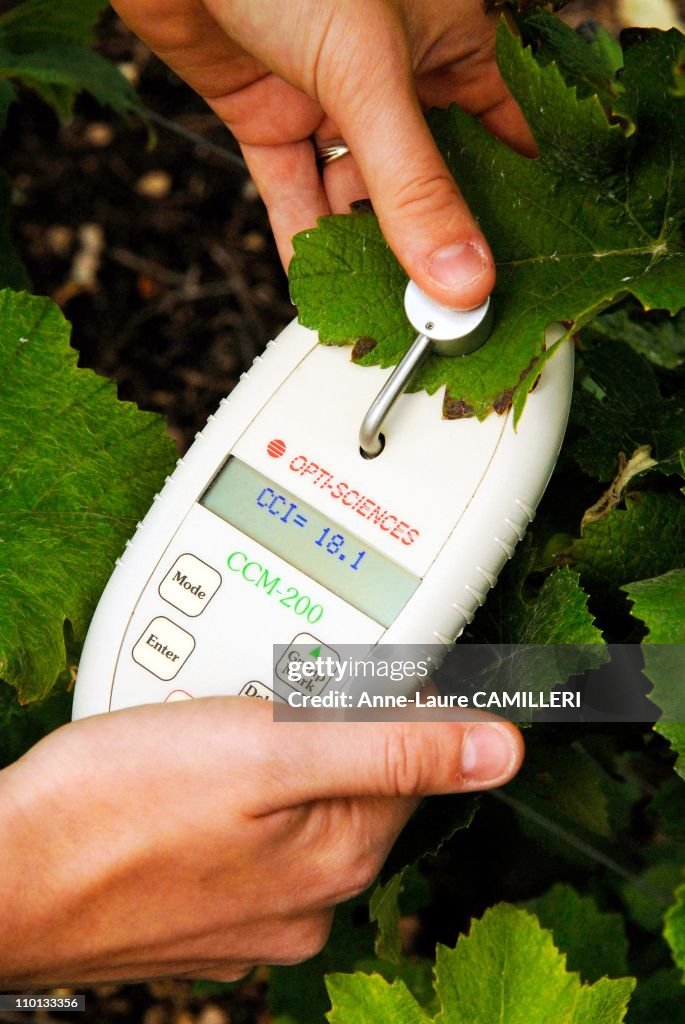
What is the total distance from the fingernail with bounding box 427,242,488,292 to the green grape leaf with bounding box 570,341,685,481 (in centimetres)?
16

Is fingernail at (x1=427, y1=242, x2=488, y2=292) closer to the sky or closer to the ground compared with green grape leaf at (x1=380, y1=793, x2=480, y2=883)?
closer to the sky

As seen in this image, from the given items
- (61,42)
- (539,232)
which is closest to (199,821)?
(539,232)

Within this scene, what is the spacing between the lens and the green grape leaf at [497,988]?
2.61 feet

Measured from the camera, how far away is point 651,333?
3.29 ft

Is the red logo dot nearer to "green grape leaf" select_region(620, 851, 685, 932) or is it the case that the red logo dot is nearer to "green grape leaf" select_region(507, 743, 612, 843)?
"green grape leaf" select_region(507, 743, 612, 843)

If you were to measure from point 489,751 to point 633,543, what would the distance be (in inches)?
7.2

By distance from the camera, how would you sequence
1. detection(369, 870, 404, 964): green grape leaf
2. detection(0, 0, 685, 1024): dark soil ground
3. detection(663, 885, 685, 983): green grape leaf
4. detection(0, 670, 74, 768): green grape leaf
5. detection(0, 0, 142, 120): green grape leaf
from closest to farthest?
detection(663, 885, 685, 983): green grape leaf < detection(369, 870, 404, 964): green grape leaf < detection(0, 670, 74, 768): green grape leaf < detection(0, 0, 142, 120): green grape leaf < detection(0, 0, 685, 1024): dark soil ground

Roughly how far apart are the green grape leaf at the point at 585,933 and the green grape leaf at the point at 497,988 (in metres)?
0.25

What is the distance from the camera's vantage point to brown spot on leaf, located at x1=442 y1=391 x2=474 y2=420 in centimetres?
80

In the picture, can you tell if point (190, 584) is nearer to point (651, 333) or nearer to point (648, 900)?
point (651, 333)

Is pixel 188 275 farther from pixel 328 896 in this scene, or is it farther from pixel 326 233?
pixel 328 896

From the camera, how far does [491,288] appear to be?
2.48 ft

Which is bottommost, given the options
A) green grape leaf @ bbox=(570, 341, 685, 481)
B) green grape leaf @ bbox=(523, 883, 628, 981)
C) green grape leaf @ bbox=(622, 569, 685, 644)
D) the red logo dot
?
green grape leaf @ bbox=(523, 883, 628, 981)

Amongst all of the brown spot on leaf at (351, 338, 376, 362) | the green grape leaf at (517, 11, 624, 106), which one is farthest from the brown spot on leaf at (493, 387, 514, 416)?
the green grape leaf at (517, 11, 624, 106)
